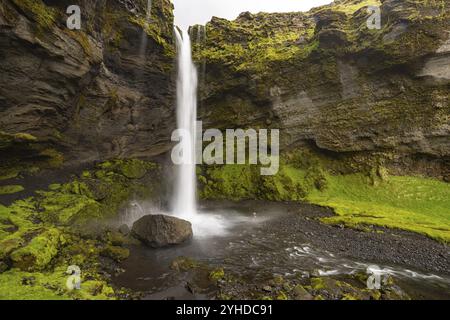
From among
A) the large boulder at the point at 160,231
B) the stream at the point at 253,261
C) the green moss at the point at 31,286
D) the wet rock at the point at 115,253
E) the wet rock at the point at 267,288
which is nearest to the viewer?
the green moss at the point at 31,286

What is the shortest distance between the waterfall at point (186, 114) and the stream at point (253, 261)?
34.4ft

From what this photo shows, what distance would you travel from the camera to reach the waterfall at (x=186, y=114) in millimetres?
35938

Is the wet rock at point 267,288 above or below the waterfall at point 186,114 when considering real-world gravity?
below

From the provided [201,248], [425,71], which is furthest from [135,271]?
[425,71]

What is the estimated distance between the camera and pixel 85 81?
26531mm

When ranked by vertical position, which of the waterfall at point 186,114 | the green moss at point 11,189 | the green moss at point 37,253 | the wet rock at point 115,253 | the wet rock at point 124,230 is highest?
the waterfall at point 186,114

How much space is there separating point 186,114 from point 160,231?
21609mm

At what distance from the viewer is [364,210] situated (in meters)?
28.5

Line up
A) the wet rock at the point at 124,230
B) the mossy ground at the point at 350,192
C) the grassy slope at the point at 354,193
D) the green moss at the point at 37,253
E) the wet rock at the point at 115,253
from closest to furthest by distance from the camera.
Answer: the green moss at the point at 37,253 < the wet rock at the point at 115,253 < the wet rock at the point at 124,230 < the grassy slope at the point at 354,193 < the mossy ground at the point at 350,192

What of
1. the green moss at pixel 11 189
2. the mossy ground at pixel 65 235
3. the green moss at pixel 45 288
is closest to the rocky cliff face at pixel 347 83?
the mossy ground at pixel 65 235

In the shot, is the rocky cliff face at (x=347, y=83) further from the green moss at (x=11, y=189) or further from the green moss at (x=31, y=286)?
the green moss at (x=31, y=286)

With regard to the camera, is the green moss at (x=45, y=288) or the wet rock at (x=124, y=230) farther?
the wet rock at (x=124, y=230)

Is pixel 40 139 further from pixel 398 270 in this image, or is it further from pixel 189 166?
pixel 398 270

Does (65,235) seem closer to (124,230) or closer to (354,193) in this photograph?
(124,230)
